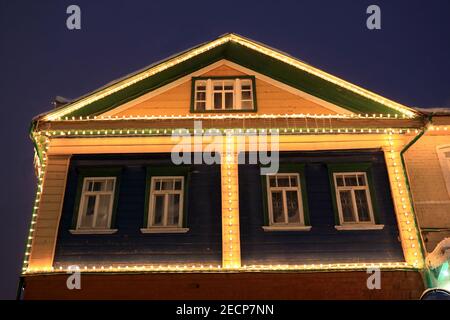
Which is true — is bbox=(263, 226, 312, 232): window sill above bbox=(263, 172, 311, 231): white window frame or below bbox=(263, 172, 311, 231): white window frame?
below

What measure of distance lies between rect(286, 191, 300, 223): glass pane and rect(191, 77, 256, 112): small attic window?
110 inches

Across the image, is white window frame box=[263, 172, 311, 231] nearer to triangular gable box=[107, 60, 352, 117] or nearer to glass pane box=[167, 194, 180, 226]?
triangular gable box=[107, 60, 352, 117]

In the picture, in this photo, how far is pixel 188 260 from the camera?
406 inches

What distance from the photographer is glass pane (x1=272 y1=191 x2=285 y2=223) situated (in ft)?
35.7

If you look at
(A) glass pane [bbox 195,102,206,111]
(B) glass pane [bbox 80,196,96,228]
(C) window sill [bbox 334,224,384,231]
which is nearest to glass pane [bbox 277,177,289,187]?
(C) window sill [bbox 334,224,384,231]

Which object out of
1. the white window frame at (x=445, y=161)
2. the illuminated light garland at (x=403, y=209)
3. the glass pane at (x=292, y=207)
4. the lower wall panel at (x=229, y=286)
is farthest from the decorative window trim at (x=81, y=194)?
the white window frame at (x=445, y=161)

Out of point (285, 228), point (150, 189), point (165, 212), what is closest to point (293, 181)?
point (285, 228)

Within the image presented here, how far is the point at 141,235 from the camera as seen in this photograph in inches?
419

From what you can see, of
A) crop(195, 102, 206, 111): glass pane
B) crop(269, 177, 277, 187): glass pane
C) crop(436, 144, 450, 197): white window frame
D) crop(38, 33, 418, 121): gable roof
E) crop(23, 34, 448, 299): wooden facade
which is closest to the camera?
crop(23, 34, 448, 299): wooden facade

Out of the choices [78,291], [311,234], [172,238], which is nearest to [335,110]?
[311,234]

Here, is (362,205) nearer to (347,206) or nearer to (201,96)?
(347,206)

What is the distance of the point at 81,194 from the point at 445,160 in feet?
34.0

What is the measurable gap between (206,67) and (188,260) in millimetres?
6050
